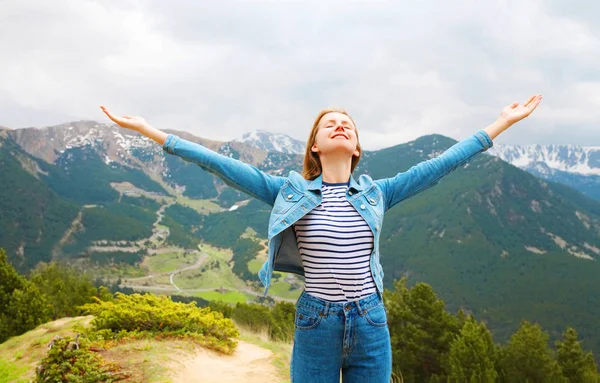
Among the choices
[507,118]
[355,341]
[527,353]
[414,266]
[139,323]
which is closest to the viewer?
[355,341]

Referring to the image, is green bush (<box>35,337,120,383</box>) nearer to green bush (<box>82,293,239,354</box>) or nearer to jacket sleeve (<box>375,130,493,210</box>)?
green bush (<box>82,293,239,354</box>)

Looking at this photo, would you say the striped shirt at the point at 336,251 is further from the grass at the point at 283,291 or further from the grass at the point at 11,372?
the grass at the point at 283,291

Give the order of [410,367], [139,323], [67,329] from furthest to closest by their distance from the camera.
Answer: [410,367], [67,329], [139,323]

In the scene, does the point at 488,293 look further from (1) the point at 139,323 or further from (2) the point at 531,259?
(1) the point at 139,323

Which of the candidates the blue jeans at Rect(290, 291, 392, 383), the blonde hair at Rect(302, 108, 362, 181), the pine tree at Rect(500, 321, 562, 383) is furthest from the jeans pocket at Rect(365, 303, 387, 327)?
the pine tree at Rect(500, 321, 562, 383)

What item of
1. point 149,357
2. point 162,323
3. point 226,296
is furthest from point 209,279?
point 149,357

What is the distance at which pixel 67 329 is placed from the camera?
11.9m

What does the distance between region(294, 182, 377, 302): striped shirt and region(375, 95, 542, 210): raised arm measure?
1.64 feet

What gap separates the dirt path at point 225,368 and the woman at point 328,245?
18.2ft

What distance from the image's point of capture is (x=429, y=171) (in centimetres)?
325

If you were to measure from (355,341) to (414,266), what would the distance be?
182 metres

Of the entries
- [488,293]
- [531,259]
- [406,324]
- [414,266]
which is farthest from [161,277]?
[406,324]

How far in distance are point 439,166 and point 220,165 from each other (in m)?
1.56

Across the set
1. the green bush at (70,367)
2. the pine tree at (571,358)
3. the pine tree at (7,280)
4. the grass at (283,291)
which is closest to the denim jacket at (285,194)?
the green bush at (70,367)
